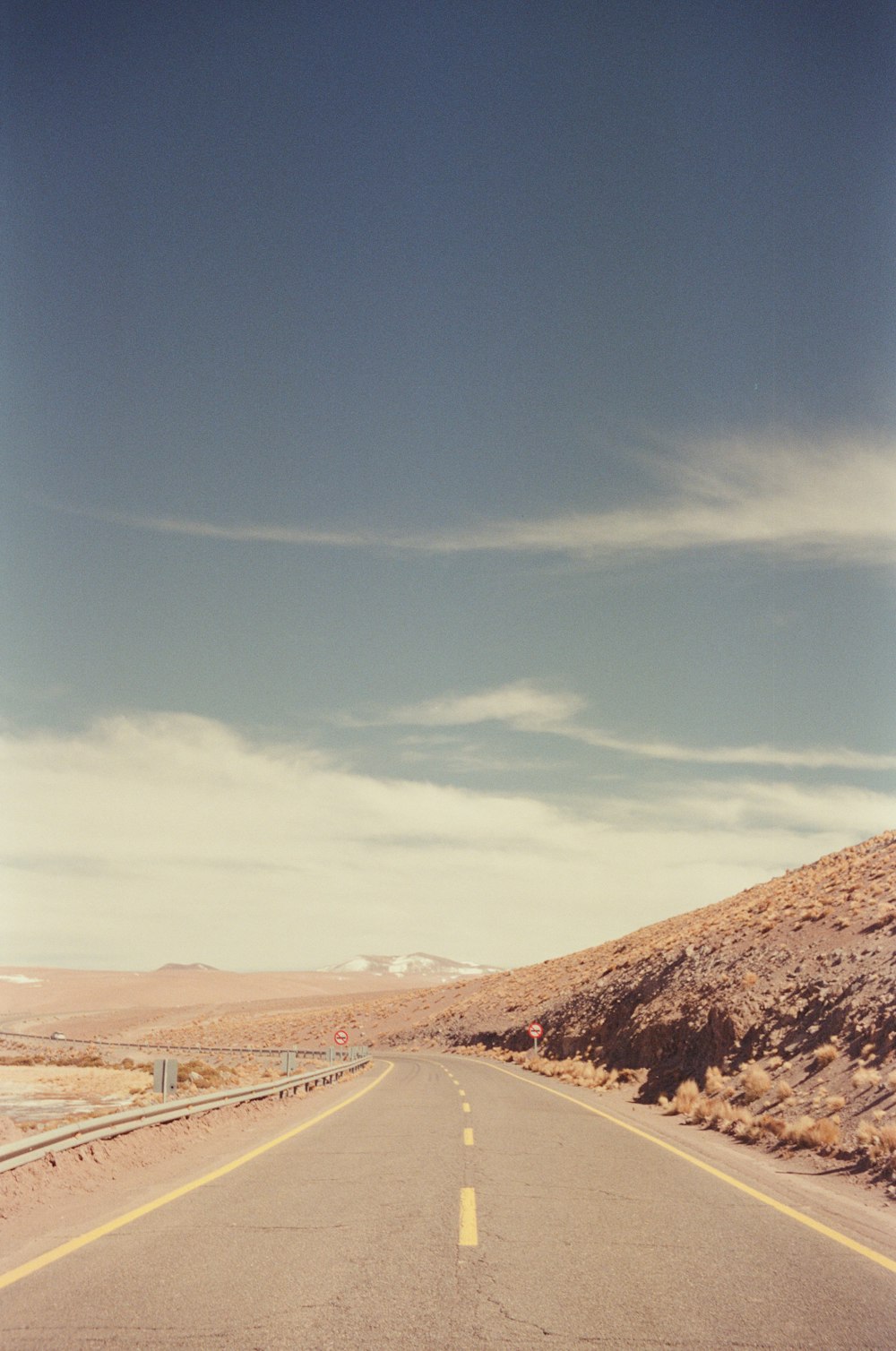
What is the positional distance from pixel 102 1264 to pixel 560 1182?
5.96 m

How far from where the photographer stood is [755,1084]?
63.5 feet

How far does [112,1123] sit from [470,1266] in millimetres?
7044

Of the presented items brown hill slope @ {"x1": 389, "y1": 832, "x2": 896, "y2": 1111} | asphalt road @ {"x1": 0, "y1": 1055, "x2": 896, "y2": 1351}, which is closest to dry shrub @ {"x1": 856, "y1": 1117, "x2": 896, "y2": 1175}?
asphalt road @ {"x1": 0, "y1": 1055, "x2": 896, "y2": 1351}

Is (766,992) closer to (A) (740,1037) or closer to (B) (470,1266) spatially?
→ (A) (740,1037)

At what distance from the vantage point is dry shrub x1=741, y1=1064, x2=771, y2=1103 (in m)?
19.1

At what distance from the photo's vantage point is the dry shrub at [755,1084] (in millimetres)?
19141

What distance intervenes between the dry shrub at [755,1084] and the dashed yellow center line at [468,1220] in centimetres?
1135

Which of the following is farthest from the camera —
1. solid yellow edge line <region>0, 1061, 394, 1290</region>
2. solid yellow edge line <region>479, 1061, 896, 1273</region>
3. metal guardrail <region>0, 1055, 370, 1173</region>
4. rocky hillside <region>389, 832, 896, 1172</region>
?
rocky hillside <region>389, 832, 896, 1172</region>

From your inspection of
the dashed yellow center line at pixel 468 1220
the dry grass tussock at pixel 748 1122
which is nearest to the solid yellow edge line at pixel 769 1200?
the dry grass tussock at pixel 748 1122

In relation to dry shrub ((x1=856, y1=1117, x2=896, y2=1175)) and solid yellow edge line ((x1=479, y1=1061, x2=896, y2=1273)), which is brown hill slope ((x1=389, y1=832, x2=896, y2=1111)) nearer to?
dry shrub ((x1=856, y1=1117, x2=896, y2=1175))

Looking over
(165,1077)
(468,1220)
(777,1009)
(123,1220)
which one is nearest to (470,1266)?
(468,1220)

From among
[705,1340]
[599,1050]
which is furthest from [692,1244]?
[599,1050]

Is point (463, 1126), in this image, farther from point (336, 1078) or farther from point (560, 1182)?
point (336, 1078)

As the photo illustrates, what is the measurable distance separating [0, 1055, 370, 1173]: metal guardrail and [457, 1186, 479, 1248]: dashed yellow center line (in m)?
4.76
